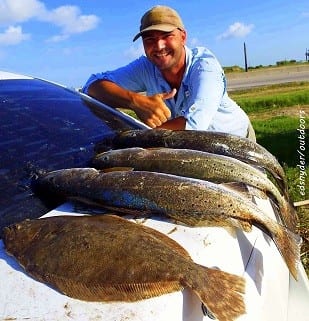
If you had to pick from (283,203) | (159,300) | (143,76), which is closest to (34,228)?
(159,300)

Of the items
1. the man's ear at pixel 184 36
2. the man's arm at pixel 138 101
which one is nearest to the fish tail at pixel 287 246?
the man's arm at pixel 138 101

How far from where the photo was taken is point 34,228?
200cm

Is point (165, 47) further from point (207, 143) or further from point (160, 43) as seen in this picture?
point (207, 143)

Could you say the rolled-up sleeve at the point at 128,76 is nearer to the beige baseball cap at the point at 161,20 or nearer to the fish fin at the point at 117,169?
the beige baseball cap at the point at 161,20

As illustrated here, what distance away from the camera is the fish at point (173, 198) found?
7.06 feet

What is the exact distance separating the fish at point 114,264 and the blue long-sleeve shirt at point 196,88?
177cm

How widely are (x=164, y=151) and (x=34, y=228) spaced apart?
2.76ft

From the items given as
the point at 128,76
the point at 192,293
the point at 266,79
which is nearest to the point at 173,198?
the point at 192,293

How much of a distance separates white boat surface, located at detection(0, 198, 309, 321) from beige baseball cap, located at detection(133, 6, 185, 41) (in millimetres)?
1903

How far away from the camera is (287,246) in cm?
227

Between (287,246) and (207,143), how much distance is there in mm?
798

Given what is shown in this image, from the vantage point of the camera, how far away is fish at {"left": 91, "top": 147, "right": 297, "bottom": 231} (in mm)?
2521

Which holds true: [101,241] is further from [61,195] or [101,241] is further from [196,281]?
[61,195]

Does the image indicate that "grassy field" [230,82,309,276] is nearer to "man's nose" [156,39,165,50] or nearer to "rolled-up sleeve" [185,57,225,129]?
"rolled-up sleeve" [185,57,225,129]
